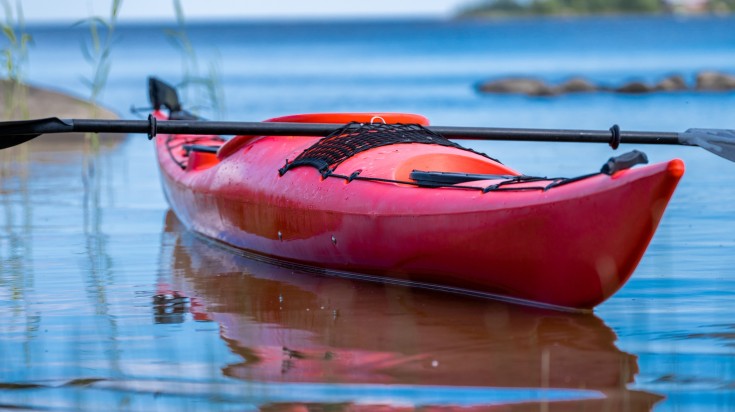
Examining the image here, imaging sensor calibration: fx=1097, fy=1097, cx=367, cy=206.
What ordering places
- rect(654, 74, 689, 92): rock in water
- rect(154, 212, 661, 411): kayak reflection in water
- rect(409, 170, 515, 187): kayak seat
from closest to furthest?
rect(154, 212, 661, 411): kayak reflection in water
rect(409, 170, 515, 187): kayak seat
rect(654, 74, 689, 92): rock in water

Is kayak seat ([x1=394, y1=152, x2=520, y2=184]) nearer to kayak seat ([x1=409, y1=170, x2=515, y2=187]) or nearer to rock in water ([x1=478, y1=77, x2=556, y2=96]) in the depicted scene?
kayak seat ([x1=409, y1=170, x2=515, y2=187])

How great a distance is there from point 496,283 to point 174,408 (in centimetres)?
169

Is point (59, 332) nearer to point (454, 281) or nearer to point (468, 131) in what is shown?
point (454, 281)

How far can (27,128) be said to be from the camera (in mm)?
5246

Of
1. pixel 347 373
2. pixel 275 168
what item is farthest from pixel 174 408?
pixel 275 168

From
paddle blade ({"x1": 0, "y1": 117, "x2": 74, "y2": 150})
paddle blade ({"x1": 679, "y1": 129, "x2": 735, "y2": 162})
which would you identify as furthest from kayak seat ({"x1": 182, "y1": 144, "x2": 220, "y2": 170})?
paddle blade ({"x1": 679, "y1": 129, "x2": 735, "y2": 162})

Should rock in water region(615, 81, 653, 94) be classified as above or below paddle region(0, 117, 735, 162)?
above

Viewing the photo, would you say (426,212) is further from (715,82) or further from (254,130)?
(715,82)

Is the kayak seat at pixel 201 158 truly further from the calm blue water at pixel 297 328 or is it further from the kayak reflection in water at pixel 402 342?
the kayak reflection in water at pixel 402 342

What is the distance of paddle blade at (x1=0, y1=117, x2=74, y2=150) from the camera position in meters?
5.24

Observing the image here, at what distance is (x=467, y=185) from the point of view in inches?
186

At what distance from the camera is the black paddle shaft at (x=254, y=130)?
523 cm

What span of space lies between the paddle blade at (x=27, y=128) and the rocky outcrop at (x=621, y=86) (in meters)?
15.2

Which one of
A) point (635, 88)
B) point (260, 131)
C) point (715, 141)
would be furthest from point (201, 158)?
point (635, 88)
